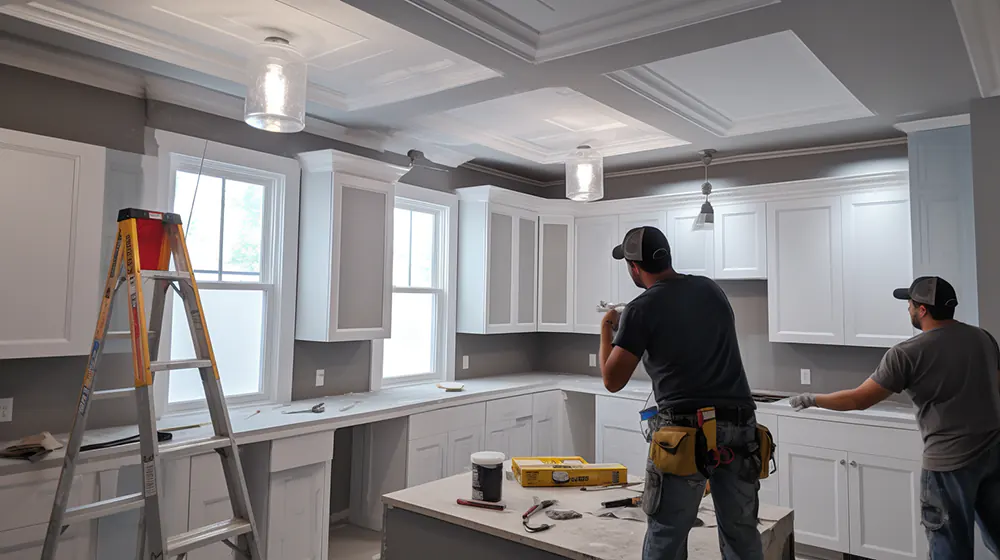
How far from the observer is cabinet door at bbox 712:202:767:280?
4539 millimetres

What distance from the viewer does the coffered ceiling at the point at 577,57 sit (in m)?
2.53

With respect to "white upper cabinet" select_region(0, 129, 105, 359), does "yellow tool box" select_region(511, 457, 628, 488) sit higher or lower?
lower

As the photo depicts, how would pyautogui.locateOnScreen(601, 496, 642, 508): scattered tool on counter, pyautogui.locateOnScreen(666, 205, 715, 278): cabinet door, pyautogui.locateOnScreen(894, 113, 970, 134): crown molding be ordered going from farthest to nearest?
pyautogui.locateOnScreen(666, 205, 715, 278): cabinet door → pyautogui.locateOnScreen(894, 113, 970, 134): crown molding → pyautogui.locateOnScreen(601, 496, 642, 508): scattered tool on counter

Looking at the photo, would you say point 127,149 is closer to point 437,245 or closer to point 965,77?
point 437,245

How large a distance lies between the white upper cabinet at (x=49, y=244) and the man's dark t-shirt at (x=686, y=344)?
2372 millimetres

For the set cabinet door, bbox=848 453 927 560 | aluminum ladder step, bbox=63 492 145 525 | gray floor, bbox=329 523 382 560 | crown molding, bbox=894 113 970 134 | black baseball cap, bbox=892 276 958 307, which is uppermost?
crown molding, bbox=894 113 970 134

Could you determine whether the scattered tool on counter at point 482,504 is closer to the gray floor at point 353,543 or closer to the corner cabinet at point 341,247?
the gray floor at point 353,543

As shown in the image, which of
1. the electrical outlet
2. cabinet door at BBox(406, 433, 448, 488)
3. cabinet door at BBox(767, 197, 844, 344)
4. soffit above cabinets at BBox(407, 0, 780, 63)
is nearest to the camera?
soffit above cabinets at BBox(407, 0, 780, 63)

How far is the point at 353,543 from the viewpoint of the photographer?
3.96 m

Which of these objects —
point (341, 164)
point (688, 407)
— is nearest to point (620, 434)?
point (341, 164)

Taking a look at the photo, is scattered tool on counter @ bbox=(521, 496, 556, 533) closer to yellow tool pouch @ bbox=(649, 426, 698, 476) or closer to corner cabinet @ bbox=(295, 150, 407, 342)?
yellow tool pouch @ bbox=(649, 426, 698, 476)

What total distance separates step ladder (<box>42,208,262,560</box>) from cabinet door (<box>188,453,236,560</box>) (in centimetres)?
54

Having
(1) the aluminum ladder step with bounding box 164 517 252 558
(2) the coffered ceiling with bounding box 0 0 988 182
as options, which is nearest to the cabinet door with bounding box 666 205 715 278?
(2) the coffered ceiling with bounding box 0 0 988 182

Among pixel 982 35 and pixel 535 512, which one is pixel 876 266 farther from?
pixel 535 512
